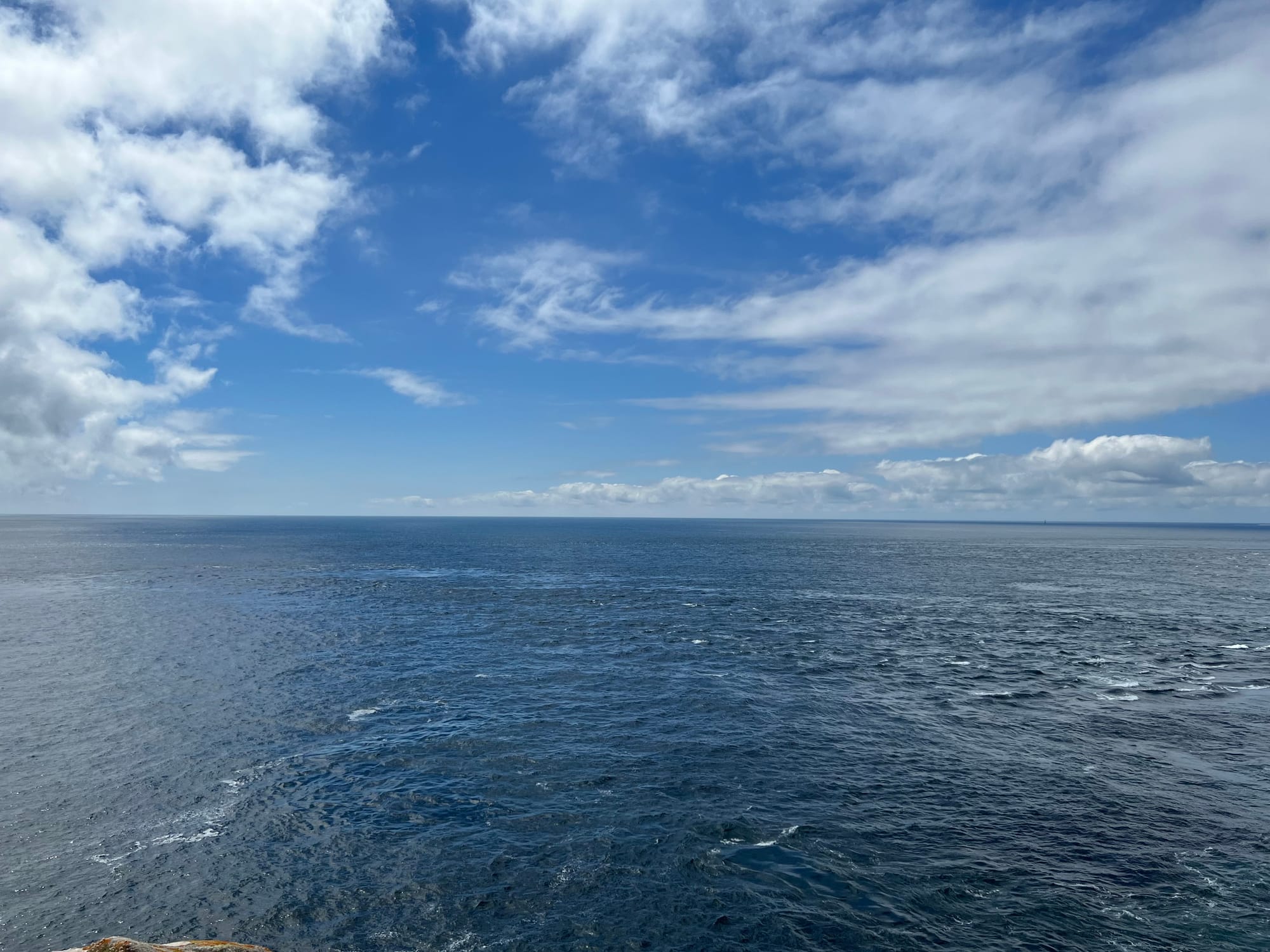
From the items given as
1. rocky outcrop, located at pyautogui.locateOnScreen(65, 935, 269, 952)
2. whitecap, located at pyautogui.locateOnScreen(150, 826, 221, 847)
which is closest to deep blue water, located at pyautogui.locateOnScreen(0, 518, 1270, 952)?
whitecap, located at pyautogui.locateOnScreen(150, 826, 221, 847)

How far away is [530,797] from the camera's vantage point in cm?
4712

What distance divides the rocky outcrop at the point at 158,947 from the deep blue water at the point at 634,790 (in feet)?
18.0

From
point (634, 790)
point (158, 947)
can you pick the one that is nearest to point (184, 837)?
point (158, 947)

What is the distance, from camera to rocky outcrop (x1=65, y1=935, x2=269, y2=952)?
2275cm

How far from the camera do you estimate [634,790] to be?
158 feet

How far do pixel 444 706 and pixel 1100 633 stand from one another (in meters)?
99.9

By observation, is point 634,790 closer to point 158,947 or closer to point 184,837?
point 184,837

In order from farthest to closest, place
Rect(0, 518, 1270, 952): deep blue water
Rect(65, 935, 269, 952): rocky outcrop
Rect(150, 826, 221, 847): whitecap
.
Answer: Rect(150, 826, 221, 847): whitecap < Rect(0, 518, 1270, 952): deep blue water < Rect(65, 935, 269, 952): rocky outcrop

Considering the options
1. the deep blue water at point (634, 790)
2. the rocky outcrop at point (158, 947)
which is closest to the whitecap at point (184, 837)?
the deep blue water at point (634, 790)

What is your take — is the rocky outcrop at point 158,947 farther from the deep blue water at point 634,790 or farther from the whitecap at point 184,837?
the whitecap at point 184,837

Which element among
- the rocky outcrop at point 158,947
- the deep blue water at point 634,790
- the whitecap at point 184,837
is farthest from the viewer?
the whitecap at point 184,837

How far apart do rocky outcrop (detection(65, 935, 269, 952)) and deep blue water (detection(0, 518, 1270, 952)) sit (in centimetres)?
549

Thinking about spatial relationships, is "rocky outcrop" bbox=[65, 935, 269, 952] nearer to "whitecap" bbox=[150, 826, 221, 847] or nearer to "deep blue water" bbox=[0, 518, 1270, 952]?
"deep blue water" bbox=[0, 518, 1270, 952]

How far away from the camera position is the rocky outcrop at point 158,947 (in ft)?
74.6
